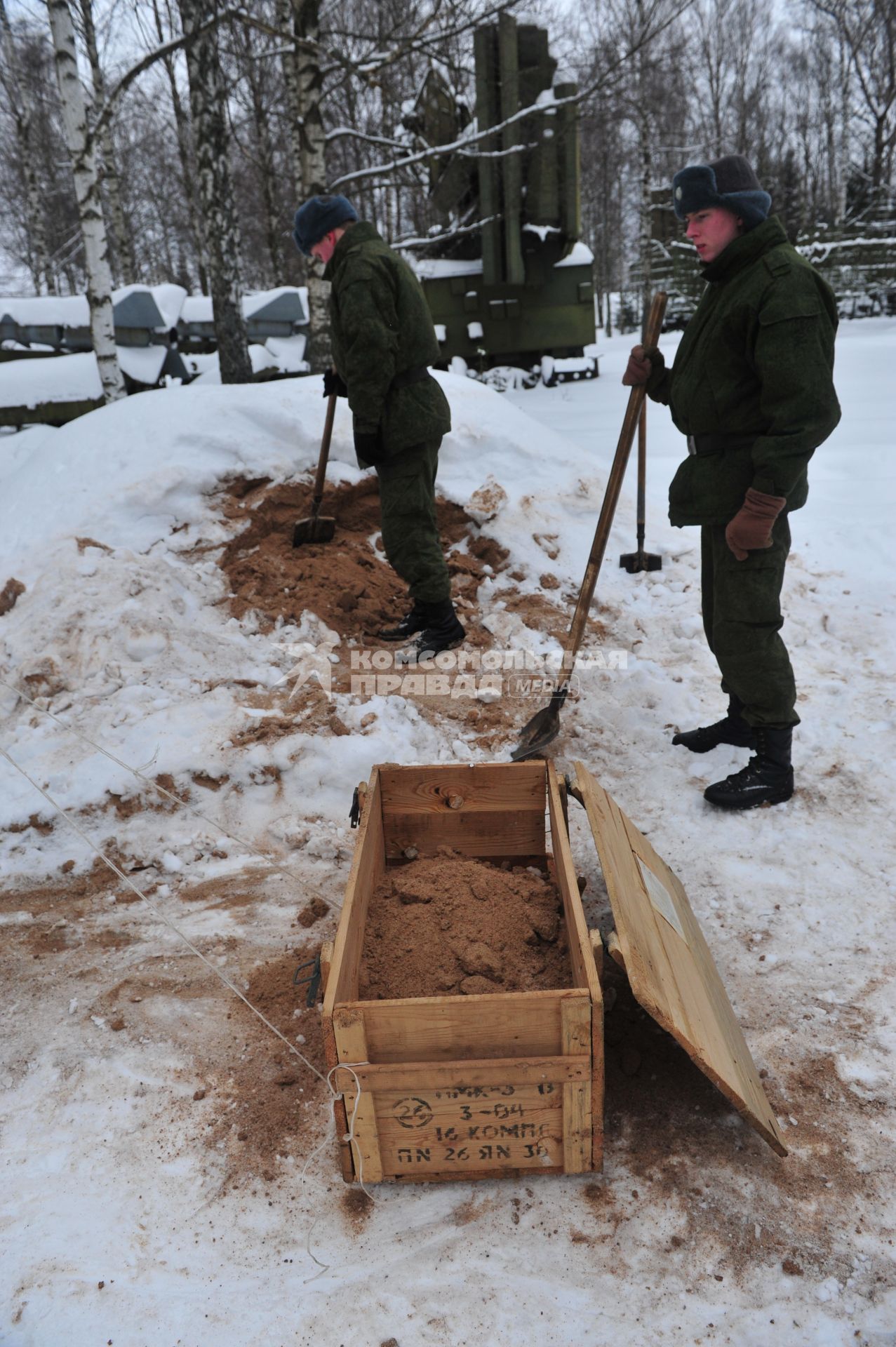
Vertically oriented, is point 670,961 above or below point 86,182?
below

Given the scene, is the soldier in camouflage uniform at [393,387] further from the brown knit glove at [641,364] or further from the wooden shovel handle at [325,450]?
the brown knit glove at [641,364]

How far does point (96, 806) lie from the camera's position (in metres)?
3.32

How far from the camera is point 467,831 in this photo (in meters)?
2.70

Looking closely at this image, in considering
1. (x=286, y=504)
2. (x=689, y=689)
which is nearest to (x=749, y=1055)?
(x=689, y=689)

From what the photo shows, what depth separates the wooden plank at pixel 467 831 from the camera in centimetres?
268

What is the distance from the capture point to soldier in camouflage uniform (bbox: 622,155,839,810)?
257 centimetres

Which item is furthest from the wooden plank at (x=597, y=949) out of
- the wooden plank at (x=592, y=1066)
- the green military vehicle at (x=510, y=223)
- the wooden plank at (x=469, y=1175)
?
the green military vehicle at (x=510, y=223)

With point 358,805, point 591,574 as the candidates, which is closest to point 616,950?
point 358,805

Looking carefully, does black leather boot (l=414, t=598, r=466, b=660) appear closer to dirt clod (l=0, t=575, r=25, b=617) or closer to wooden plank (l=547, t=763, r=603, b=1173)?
dirt clod (l=0, t=575, r=25, b=617)

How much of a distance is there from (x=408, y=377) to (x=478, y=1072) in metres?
3.24

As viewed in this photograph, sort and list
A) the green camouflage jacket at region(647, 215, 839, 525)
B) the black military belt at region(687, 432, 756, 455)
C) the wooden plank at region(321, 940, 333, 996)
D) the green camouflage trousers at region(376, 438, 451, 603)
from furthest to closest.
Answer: the green camouflage trousers at region(376, 438, 451, 603)
the black military belt at region(687, 432, 756, 455)
the green camouflage jacket at region(647, 215, 839, 525)
the wooden plank at region(321, 940, 333, 996)

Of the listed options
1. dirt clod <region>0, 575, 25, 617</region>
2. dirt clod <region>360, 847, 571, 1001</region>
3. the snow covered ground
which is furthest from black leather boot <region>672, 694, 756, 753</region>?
dirt clod <region>0, 575, 25, 617</region>

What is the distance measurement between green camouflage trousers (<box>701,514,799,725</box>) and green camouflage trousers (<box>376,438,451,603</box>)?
1.51 metres

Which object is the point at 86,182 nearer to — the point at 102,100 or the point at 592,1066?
the point at 592,1066
